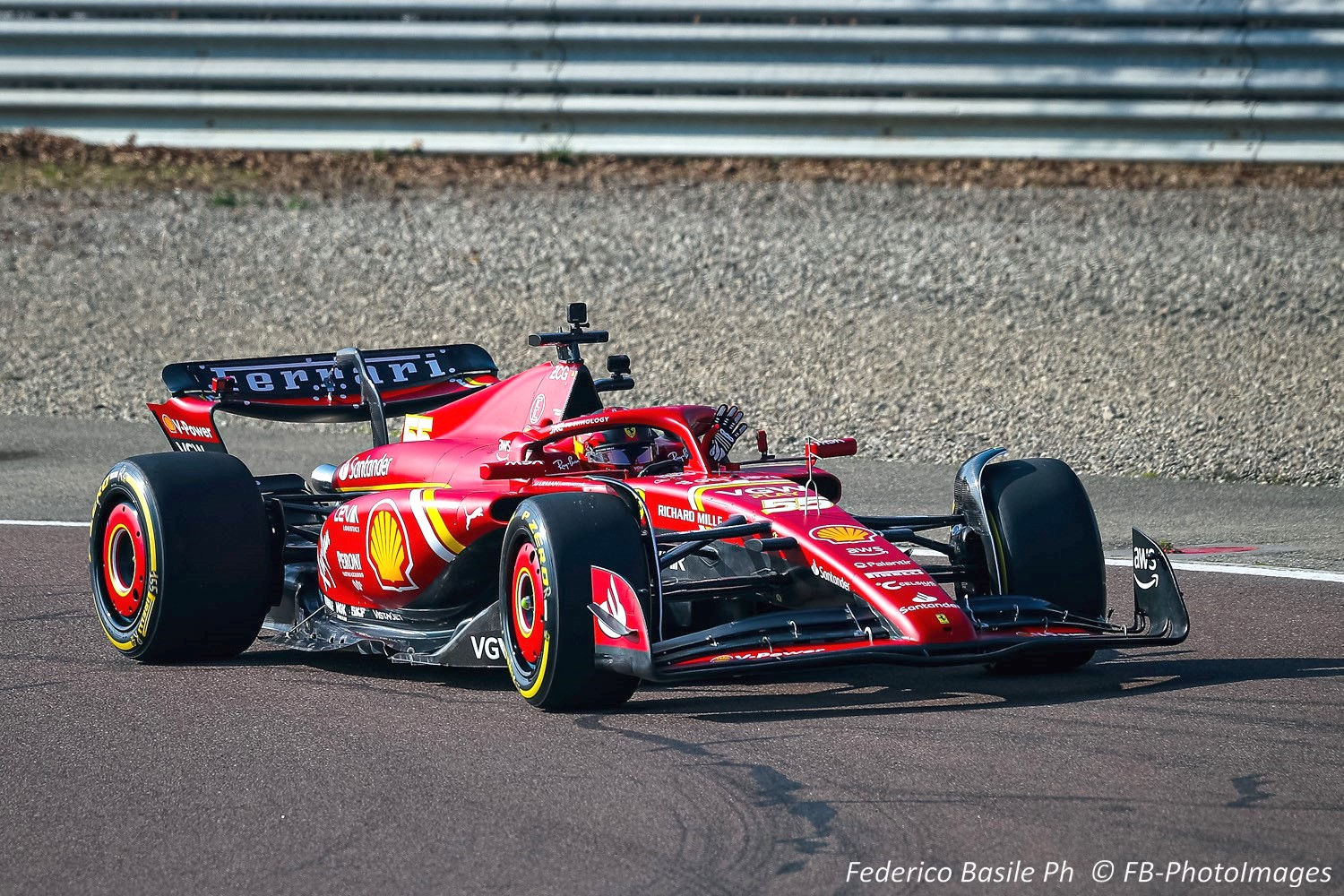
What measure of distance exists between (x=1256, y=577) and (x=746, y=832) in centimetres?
478

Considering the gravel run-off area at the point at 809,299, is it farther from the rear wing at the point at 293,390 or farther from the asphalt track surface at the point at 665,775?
the asphalt track surface at the point at 665,775

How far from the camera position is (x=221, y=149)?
1791cm

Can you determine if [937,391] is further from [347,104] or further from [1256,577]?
[347,104]

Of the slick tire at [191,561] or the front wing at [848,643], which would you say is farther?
the slick tire at [191,561]

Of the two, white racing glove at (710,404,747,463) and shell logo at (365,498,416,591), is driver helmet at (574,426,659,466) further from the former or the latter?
shell logo at (365,498,416,591)

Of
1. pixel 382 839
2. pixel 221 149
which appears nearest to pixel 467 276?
pixel 221 149

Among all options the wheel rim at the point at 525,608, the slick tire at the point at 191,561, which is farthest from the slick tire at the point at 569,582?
the slick tire at the point at 191,561

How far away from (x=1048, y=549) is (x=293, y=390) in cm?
383

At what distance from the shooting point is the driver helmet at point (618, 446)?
7.01m

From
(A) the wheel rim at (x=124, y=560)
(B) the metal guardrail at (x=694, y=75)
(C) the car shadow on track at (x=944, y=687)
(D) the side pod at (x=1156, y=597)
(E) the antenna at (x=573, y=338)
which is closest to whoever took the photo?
(C) the car shadow on track at (x=944, y=687)

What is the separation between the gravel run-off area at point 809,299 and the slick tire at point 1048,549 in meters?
5.57

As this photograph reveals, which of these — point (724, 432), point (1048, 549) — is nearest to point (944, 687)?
point (1048, 549)

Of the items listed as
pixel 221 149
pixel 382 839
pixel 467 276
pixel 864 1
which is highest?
pixel 864 1

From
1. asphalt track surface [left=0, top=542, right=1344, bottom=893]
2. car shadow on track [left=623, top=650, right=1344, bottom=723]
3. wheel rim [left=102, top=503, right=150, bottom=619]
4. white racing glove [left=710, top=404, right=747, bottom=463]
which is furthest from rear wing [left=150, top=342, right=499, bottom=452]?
car shadow on track [left=623, top=650, right=1344, bottom=723]
